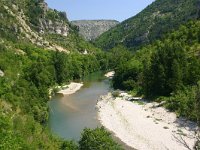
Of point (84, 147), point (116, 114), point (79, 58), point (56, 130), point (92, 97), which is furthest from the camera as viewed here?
point (79, 58)

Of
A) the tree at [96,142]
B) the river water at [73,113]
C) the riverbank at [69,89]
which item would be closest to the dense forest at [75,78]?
the tree at [96,142]

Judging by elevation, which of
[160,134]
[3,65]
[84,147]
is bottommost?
[160,134]

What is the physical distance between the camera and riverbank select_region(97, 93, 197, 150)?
5803cm

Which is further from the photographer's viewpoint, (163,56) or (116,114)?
(163,56)

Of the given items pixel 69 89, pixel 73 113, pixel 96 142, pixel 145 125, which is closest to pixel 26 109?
pixel 73 113

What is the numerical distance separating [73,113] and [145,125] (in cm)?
1917

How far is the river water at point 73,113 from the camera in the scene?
6750cm

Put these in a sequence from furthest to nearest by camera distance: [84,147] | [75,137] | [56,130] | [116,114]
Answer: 1. [116,114]
2. [56,130]
3. [75,137]
4. [84,147]

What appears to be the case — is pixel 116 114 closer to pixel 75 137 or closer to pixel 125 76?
pixel 75 137

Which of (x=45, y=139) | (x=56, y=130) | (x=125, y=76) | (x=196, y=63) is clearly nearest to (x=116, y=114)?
(x=56, y=130)

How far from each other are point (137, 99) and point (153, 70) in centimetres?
792

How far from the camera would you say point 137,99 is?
318 ft

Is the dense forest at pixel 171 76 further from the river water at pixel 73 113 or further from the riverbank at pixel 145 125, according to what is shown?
the river water at pixel 73 113

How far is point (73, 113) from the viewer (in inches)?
3280
